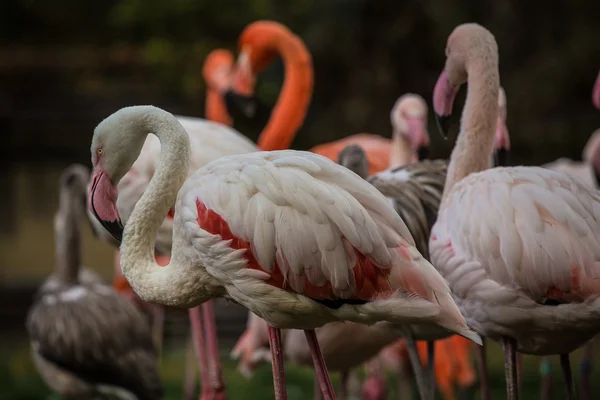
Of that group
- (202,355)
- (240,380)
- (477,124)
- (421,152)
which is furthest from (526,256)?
(240,380)

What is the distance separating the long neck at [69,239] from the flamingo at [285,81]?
38.5 inches

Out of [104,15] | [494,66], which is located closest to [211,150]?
[494,66]

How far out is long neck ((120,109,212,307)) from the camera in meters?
2.87

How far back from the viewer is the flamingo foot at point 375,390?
5109 millimetres

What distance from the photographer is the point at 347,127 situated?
9.25 metres

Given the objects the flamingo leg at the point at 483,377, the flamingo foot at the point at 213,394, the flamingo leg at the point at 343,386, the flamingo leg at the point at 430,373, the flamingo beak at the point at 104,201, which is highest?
the flamingo beak at the point at 104,201

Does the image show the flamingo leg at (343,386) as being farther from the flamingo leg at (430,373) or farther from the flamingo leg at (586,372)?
the flamingo leg at (586,372)

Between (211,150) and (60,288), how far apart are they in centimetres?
151

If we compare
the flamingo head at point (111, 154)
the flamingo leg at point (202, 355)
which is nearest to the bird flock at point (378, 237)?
the flamingo head at point (111, 154)

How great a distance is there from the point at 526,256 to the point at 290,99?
2.68 metres

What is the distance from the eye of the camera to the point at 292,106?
5.34 m

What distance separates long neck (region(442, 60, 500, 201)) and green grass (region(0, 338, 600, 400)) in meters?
2.44

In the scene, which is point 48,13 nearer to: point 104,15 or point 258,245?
point 104,15

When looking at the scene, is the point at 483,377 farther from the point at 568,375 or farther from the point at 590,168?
the point at 590,168
